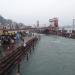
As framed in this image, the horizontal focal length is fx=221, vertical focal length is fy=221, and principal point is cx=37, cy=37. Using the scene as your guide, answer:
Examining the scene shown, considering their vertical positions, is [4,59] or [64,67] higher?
[4,59]

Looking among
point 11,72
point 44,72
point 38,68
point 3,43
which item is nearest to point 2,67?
point 11,72

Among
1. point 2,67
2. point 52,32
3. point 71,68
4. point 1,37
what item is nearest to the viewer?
point 2,67

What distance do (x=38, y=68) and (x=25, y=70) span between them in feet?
7.99

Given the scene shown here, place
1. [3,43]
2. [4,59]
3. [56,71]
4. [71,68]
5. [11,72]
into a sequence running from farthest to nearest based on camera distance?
[3,43] → [71,68] → [56,71] → [11,72] → [4,59]

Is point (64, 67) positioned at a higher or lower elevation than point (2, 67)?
lower

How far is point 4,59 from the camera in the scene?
78.8ft

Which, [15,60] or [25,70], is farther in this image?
[25,70]

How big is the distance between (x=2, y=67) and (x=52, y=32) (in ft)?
556

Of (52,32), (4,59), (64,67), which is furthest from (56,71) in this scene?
(52,32)

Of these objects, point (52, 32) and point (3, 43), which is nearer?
point (3, 43)

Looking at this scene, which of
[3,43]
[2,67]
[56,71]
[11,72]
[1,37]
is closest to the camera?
[2,67]

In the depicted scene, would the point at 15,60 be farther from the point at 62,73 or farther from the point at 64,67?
the point at 64,67

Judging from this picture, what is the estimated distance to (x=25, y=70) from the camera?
105ft

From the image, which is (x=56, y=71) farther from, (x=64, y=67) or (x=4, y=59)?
(x=4, y=59)
